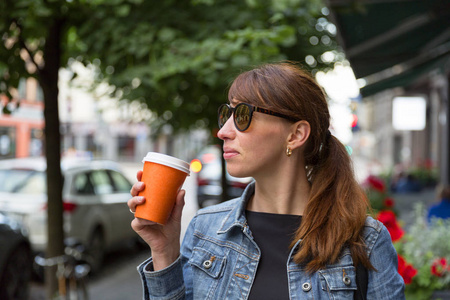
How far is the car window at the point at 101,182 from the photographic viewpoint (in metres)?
8.42

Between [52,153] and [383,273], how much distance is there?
4063 mm

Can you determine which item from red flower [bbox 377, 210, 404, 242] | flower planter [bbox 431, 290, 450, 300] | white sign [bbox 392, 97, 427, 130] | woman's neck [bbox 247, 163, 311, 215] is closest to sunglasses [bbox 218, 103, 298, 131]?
woman's neck [bbox 247, 163, 311, 215]

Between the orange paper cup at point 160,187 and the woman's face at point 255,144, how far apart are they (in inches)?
7.3

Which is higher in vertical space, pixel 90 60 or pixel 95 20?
pixel 95 20

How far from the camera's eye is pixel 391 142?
127ft

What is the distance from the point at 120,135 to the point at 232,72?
162 feet

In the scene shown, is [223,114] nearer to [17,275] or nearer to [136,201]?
[136,201]

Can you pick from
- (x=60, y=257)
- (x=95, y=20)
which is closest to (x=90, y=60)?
(x=95, y=20)

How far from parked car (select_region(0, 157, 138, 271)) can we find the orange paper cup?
5.77 metres

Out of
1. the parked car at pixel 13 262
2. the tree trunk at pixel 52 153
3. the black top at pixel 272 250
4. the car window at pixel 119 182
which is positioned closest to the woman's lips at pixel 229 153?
the black top at pixel 272 250

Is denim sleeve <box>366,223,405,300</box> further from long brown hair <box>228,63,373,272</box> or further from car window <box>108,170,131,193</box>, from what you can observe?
car window <box>108,170,131,193</box>

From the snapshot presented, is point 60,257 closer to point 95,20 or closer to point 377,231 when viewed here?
point 95,20

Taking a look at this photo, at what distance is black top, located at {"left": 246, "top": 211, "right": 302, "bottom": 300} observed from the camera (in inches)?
68.0

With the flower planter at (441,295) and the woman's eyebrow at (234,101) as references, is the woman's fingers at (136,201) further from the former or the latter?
the flower planter at (441,295)
